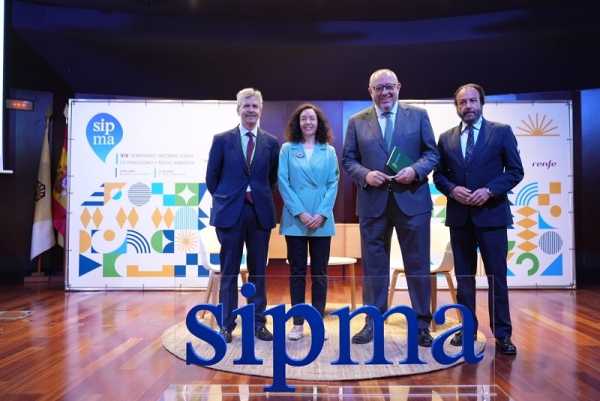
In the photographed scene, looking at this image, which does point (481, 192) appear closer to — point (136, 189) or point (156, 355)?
point (156, 355)

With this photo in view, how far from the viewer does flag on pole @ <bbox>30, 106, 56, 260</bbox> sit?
6.05 meters

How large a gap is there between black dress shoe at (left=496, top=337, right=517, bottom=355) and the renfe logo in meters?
0.95

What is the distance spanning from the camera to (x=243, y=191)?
119 inches

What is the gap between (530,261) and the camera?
5453 millimetres

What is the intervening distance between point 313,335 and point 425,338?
1.53 ft

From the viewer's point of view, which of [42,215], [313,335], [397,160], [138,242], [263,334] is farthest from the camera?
[42,215]

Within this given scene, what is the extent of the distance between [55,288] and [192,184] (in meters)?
1.84

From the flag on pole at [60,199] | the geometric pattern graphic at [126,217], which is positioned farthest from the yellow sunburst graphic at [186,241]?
the flag on pole at [60,199]

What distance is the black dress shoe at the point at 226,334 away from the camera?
214 centimetres

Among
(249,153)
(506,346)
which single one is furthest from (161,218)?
(506,346)

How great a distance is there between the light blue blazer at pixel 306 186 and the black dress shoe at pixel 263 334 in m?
0.64

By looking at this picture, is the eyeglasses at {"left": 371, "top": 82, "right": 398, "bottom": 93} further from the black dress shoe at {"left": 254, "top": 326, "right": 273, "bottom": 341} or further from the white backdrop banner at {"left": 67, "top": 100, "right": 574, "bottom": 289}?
the white backdrop banner at {"left": 67, "top": 100, "right": 574, "bottom": 289}

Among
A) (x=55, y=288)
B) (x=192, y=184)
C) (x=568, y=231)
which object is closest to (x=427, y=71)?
(x=568, y=231)

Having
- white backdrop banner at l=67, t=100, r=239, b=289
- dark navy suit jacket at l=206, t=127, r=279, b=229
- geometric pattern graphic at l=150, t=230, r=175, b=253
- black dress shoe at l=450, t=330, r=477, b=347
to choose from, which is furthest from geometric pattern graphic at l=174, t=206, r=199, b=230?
black dress shoe at l=450, t=330, r=477, b=347
